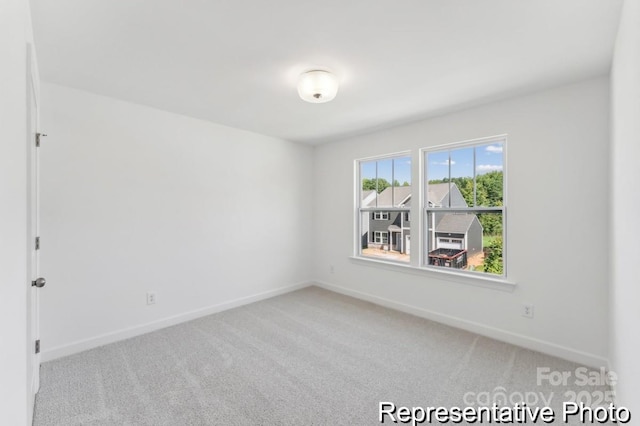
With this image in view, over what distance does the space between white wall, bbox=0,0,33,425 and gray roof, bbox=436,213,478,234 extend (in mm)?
3559

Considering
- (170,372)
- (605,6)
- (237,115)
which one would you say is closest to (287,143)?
(237,115)

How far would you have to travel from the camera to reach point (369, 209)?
4277 mm

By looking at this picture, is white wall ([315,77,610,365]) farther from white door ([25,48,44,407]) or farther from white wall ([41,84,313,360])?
white door ([25,48,44,407])

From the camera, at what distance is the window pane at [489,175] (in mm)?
2984

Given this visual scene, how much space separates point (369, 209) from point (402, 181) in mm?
666

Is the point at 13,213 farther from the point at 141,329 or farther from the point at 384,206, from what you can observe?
the point at 384,206

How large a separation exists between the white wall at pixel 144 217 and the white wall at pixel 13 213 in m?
1.35

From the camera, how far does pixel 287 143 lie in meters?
4.52

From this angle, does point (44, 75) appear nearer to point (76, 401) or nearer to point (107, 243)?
point (107, 243)

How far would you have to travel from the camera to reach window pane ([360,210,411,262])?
386 centimetres

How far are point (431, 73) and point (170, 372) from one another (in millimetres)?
3209

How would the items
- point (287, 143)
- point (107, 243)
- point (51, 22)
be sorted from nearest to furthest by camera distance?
1. point (51, 22)
2. point (107, 243)
3. point (287, 143)

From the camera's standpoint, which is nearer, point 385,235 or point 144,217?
point 144,217

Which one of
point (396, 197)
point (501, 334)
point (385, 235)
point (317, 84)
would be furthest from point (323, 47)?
point (501, 334)
